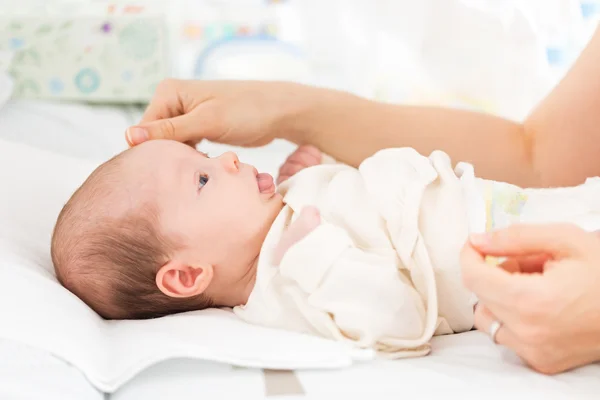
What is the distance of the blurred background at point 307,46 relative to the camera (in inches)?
80.7

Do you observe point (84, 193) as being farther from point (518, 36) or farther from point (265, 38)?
point (518, 36)

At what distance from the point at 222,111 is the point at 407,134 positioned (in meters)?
0.39

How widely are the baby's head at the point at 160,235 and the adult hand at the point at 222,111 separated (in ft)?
0.29

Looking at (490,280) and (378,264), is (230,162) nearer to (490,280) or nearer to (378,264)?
(378,264)

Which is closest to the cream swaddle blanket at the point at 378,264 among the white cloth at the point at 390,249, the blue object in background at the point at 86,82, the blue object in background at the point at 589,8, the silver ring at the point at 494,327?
the white cloth at the point at 390,249

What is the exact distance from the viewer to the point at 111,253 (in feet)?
3.09

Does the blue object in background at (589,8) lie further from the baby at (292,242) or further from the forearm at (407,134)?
the baby at (292,242)

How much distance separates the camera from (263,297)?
0.95 metres

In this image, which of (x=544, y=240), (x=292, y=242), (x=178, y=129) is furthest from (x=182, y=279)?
(x=544, y=240)

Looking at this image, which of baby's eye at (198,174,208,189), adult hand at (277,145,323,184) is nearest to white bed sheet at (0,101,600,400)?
baby's eye at (198,174,208,189)

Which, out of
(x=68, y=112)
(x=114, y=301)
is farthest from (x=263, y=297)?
(x=68, y=112)

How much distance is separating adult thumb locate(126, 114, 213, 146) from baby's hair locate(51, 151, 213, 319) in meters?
0.13

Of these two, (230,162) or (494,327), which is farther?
(230,162)

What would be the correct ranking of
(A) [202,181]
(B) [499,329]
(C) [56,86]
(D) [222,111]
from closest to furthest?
(B) [499,329] → (A) [202,181] → (D) [222,111] → (C) [56,86]
